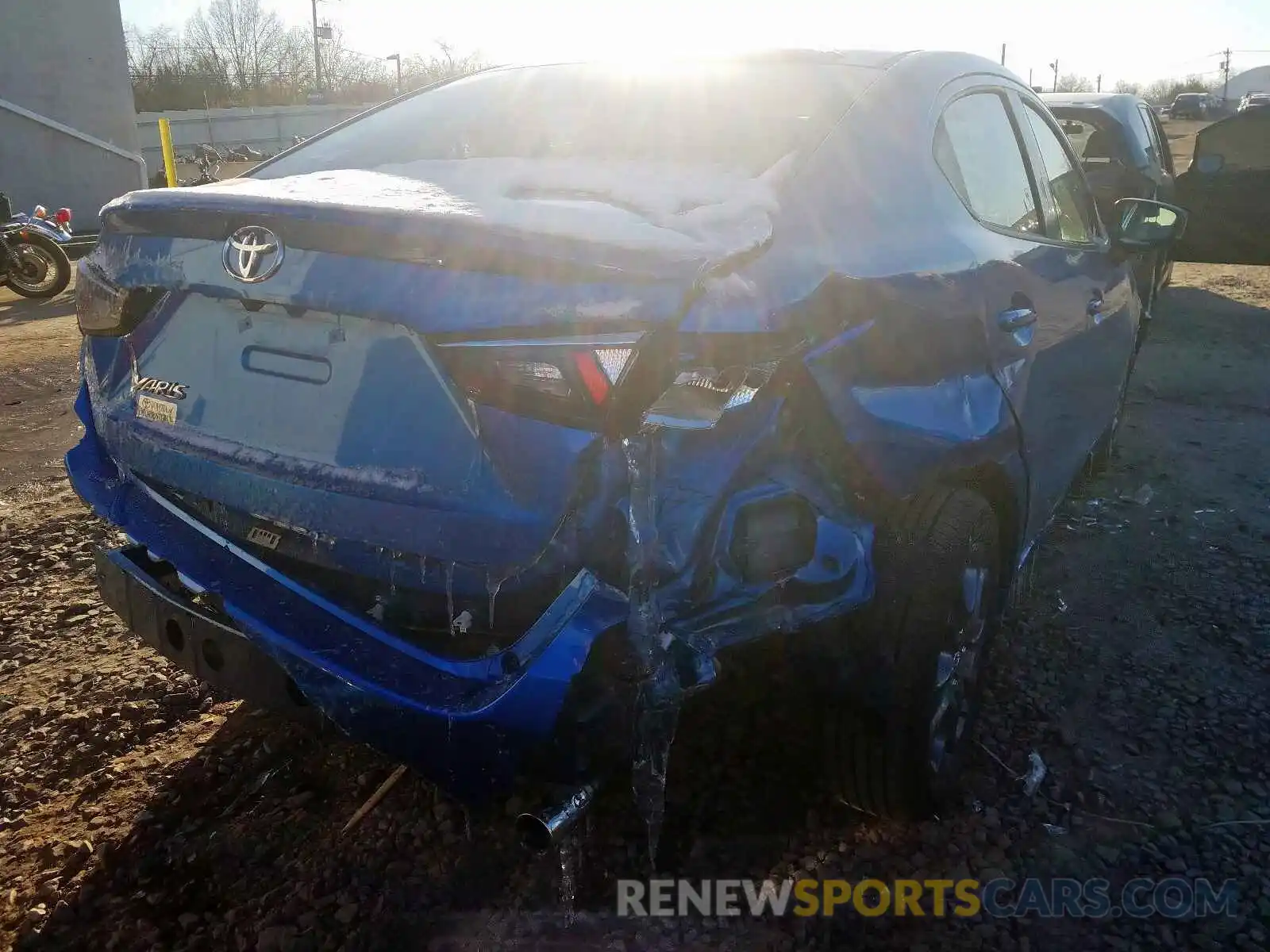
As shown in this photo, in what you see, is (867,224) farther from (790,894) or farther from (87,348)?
(87,348)

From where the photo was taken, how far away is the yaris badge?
177 centimetres

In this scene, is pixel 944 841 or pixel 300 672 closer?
pixel 300 672

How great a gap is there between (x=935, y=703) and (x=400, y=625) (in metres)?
1.13

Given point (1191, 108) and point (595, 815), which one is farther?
point (1191, 108)

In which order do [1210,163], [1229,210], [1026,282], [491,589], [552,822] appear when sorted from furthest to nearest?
[1229,210] < [1210,163] < [1026,282] < [491,589] < [552,822]

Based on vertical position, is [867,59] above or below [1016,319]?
above

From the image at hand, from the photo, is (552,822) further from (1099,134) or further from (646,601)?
(1099,134)

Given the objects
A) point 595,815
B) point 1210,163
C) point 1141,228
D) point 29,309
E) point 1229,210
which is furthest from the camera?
point 29,309

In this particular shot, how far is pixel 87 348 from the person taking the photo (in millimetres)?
2246

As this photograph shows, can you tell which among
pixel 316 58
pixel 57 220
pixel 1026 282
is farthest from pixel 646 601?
pixel 316 58

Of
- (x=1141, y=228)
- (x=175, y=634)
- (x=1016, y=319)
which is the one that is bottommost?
(x=175, y=634)

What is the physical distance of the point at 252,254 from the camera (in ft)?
5.87

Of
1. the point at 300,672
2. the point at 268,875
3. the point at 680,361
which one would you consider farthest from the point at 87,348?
the point at 680,361

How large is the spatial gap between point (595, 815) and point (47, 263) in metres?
10.2
